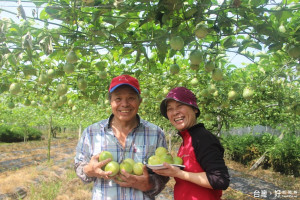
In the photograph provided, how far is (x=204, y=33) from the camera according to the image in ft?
5.68

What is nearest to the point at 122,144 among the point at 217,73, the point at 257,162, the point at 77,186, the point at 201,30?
the point at 201,30

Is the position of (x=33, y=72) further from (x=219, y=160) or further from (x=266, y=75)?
(x=266, y=75)

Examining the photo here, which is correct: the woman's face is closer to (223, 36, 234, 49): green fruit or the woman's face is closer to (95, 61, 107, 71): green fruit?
(223, 36, 234, 49): green fruit

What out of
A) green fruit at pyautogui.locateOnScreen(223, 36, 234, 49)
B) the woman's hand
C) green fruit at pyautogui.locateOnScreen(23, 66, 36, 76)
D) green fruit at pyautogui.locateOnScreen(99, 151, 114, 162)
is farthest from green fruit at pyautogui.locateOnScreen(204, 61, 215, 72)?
green fruit at pyautogui.locateOnScreen(23, 66, 36, 76)

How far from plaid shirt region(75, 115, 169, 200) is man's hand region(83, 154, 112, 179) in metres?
0.13

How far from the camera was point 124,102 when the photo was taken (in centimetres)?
187

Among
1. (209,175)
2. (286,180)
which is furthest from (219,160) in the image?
(286,180)

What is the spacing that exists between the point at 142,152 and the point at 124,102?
0.44m

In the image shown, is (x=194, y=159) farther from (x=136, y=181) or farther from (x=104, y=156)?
(x=104, y=156)

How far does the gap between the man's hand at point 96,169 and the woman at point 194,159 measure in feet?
1.21

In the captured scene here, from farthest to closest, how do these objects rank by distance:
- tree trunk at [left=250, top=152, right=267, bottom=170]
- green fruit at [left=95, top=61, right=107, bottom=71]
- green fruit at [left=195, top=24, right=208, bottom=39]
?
tree trunk at [left=250, top=152, right=267, bottom=170], green fruit at [left=95, top=61, right=107, bottom=71], green fruit at [left=195, top=24, right=208, bottom=39]

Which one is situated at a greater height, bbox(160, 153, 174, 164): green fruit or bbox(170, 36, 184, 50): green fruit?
bbox(170, 36, 184, 50): green fruit

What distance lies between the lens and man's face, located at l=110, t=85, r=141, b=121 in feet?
6.12

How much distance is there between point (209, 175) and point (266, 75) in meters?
2.56
